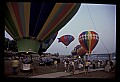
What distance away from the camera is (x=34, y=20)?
6656 millimetres

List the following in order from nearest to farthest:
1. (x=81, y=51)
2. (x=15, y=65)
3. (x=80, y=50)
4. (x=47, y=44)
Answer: (x=15, y=65) → (x=47, y=44) → (x=80, y=50) → (x=81, y=51)

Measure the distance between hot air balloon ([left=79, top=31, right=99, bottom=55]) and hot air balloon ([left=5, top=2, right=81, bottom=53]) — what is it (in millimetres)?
546

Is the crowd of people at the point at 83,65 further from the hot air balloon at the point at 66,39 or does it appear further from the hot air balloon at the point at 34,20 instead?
the hot air balloon at the point at 34,20

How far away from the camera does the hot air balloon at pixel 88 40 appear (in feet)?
21.9

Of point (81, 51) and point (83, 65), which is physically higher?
point (81, 51)

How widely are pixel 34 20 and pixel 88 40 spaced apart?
1.62m

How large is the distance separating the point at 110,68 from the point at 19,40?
205 centimetres

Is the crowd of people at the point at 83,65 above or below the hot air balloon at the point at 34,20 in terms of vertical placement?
below

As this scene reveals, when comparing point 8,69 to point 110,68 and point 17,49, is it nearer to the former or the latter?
point 17,49

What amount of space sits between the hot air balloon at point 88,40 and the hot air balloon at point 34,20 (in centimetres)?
55

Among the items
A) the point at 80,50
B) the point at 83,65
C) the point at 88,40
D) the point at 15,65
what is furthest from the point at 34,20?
the point at 88,40

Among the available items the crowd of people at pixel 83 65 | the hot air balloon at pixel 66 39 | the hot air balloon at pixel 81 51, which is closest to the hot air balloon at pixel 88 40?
the hot air balloon at pixel 81 51

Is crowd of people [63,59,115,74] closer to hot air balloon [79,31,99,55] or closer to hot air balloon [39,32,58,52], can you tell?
hot air balloon [79,31,99,55]

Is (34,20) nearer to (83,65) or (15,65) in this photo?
(15,65)
